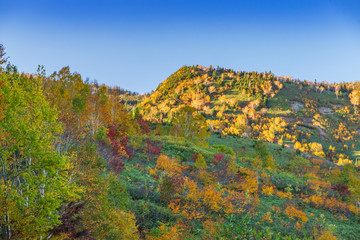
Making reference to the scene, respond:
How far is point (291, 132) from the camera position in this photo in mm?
150000

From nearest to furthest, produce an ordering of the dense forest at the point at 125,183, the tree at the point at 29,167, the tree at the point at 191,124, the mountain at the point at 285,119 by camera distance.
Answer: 1. the tree at the point at 29,167
2. the dense forest at the point at 125,183
3. the tree at the point at 191,124
4. the mountain at the point at 285,119

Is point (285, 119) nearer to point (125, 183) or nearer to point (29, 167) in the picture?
point (125, 183)

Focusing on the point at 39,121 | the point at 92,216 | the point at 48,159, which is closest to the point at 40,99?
the point at 39,121

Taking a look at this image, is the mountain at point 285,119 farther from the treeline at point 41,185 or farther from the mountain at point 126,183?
the treeline at point 41,185

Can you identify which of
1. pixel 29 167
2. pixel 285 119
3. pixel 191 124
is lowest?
pixel 29 167

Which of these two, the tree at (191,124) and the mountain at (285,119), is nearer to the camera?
the tree at (191,124)

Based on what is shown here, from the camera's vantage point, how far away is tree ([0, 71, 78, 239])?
10.1 meters

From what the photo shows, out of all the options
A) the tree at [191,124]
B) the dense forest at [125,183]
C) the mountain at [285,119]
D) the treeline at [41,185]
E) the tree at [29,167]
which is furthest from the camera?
the mountain at [285,119]

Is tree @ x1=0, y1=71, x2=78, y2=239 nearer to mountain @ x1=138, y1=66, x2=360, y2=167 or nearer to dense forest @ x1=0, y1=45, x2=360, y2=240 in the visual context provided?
dense forest @ x1=0, y1=45, x2=360, y2=240

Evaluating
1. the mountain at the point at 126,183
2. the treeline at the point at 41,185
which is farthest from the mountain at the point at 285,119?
the treeline at the point at 41,185

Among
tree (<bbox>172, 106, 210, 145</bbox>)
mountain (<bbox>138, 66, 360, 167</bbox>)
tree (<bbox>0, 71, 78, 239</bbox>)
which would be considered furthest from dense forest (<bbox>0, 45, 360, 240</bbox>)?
mountain (<bbox>138, 66, 360, 167</bbox>)

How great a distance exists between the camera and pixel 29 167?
1134 centimetres

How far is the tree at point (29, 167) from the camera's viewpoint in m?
10.1

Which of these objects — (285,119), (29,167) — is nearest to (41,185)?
(29,167)
